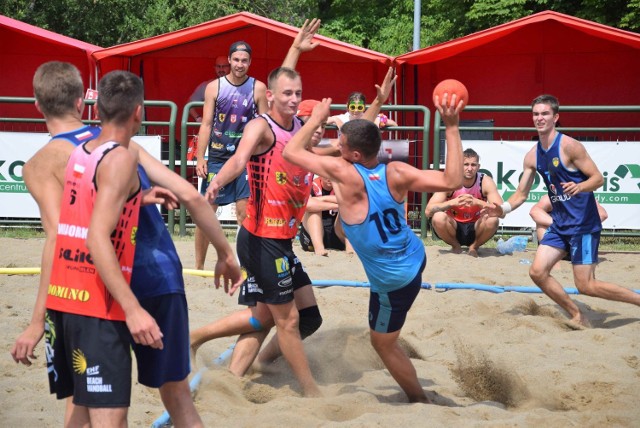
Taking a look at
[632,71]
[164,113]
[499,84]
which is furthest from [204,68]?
[632,71]

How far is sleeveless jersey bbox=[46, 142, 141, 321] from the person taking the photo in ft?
11.1

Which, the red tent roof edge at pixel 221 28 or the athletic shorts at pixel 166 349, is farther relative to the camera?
the red tent roof edge at pixel 221 28

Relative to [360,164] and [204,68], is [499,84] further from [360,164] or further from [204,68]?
[360,164]

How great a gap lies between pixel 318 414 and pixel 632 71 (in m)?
11.1

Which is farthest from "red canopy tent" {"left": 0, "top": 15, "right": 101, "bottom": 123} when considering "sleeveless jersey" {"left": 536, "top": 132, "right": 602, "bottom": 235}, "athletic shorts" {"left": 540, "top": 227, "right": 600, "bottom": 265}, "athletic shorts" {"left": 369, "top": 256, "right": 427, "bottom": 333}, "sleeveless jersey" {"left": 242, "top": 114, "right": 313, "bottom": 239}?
"athletic shorts" {"left": 369, "top": 256, "right": 427, "bottom": 333}

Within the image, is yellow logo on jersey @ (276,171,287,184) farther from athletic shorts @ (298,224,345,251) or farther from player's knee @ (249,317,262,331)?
athletic shorts @ (298,224,345,251)

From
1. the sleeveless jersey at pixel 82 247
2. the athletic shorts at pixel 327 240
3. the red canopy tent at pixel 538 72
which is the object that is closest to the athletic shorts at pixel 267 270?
the sleeveless jersey at pixel 82 247

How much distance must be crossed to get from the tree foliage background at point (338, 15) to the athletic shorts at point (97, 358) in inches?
624

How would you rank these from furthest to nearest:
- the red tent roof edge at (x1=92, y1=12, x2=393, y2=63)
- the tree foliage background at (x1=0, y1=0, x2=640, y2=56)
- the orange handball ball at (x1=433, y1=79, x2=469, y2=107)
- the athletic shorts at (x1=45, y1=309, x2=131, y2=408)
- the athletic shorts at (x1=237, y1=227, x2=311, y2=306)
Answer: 1. the tree foliage background at (x1=0, y1=0, x2=640, y2=56)
2. the red tent roof edge at (x1=92, y1=12, x2=393, y2=63)
3. the athletic shorts at (x1=237, y1=227, x2=311, y2=306)
4. the orange handball ball at (x1=433, y1=79, x2=469, y2=107)
5. the athletic shorts at (x1=45, y1=309, x2=131, y2=408)

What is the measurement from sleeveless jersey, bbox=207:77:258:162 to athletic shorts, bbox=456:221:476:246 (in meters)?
3.18

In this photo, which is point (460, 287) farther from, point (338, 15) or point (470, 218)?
point (338, 15)

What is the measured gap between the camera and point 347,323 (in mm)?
7023

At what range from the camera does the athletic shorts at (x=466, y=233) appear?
10.6 m

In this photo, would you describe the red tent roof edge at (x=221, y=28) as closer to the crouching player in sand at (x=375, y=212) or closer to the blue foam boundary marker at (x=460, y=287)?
the blue foam boundary marker at (x=460, y=287)
